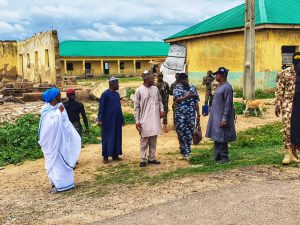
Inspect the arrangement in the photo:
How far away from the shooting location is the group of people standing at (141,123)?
20.5 feet

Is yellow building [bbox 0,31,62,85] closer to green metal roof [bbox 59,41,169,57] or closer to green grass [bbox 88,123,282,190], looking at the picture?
green metal roof [bbox 59,41,169,57]

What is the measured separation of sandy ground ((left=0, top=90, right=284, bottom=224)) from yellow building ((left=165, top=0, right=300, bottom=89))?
1248cm

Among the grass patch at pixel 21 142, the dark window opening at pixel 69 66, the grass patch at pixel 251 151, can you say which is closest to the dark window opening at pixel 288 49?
the grass patch at pixel 251 151

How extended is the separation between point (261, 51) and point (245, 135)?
9445mm

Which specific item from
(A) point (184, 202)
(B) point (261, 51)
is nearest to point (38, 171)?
(A) point (184, 202)

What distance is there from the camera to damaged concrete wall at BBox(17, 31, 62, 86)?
83.7 feet

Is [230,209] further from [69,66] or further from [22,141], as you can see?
[69,66]

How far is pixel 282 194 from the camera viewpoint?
501cm

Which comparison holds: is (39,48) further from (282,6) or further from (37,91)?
(282,6)

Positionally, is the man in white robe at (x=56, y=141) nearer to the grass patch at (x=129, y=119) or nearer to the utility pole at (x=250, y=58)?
the grass patch at (x=129, y=119)

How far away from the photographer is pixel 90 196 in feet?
18.8

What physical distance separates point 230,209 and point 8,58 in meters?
37.5

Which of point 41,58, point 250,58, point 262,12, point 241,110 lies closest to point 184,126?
point 241,110

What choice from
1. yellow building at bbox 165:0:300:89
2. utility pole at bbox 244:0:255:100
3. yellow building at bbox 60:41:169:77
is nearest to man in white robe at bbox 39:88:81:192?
utility pole at bbox 244:0:255:100
